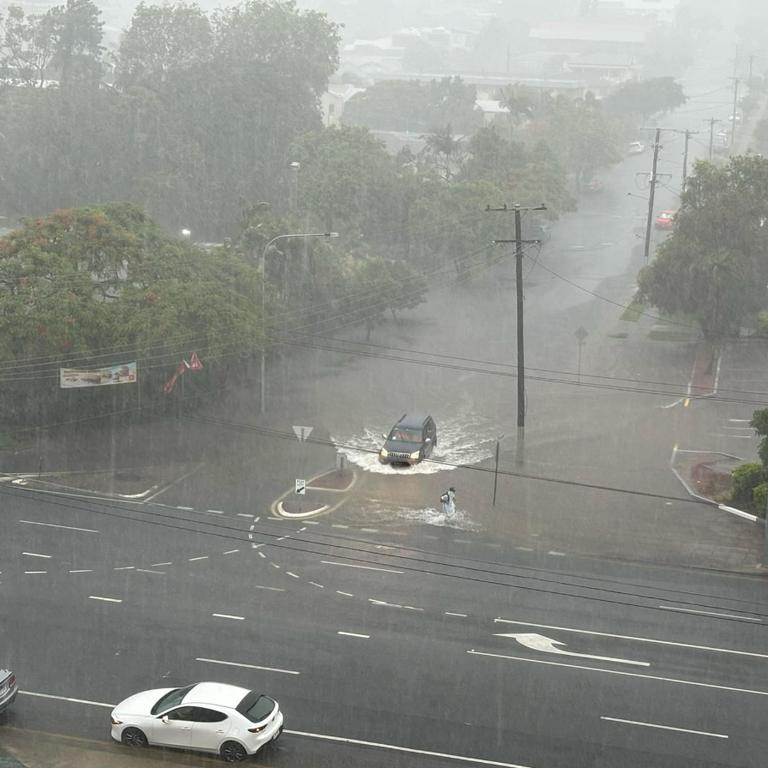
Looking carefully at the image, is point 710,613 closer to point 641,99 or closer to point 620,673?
point 620,673

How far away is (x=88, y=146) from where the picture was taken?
8912 cm

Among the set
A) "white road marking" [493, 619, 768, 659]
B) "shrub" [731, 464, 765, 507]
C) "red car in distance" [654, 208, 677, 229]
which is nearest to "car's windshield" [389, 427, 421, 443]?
"shrub" [731, 464, 765, 507]

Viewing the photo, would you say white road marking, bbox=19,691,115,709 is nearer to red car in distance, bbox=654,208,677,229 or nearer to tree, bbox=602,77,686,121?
red car in distance, bbox=654,208,677,229

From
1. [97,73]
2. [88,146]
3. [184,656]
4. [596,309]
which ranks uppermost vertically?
[97,73]

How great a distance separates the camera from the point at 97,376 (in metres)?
41.9

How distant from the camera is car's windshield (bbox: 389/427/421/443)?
41172 mm

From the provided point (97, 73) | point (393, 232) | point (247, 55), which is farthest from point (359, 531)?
point (97, 73)

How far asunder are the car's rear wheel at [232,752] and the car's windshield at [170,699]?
1230mm

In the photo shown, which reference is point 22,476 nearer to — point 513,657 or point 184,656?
point 184,656

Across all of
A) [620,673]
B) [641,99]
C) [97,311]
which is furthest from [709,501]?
[641,99]

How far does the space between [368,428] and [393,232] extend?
3158cm

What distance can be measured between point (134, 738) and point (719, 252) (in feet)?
136

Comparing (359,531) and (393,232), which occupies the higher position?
(393,232)

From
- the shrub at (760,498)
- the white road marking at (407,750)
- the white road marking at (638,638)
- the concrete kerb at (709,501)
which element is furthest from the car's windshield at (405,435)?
the white road marking at (407,750)
